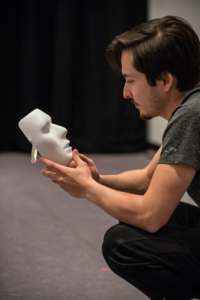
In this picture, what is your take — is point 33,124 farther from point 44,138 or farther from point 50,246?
point 50,246

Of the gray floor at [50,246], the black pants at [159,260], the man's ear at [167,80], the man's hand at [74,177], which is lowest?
the gray floor at [50,246]

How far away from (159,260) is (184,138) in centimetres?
38

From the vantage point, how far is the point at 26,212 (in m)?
2.32

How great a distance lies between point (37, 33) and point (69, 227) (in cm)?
251

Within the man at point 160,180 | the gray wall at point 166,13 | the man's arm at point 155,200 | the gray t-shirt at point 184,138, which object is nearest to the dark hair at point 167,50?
the man at point 160,180

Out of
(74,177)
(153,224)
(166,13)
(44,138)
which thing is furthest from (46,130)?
(166,13)

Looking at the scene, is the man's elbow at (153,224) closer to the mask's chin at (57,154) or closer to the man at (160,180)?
the man at (160,180)

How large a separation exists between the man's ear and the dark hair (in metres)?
0.01

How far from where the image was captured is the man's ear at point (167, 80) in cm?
115

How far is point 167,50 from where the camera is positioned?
1.12 metres

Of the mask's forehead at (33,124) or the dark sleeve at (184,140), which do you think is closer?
the dark sleeve at (184,140)

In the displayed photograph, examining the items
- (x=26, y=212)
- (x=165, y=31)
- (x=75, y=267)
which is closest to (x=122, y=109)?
(x=26, y=212)

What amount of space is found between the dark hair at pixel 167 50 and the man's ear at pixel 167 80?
0.04 feet

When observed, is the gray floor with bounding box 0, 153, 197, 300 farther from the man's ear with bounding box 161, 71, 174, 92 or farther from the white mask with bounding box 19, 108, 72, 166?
the man's ear with bounding box 161, 71, 174, 92
